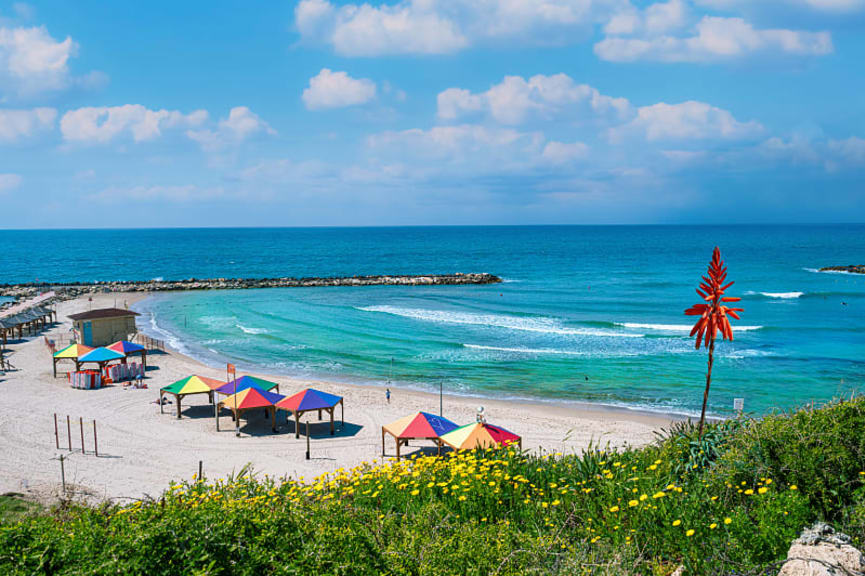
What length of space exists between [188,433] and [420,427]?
30.0 feet

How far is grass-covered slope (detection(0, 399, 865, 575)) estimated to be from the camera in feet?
15.8

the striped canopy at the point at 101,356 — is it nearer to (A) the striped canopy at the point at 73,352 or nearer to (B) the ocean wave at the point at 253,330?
(A) the striped canopy at the point at 73,352

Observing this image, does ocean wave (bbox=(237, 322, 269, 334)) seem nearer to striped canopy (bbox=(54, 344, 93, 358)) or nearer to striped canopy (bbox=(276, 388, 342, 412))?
striped canopy (bbox=(54, 344, 93, 358))

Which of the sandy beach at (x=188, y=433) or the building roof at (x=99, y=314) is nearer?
the sandy beach at (x=188, y=433)

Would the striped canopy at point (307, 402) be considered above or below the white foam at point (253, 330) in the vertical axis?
above

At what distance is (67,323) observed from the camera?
4747cm

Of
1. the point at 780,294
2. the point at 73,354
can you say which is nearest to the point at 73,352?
the point at 73,354

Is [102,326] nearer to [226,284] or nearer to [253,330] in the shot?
[253,330]

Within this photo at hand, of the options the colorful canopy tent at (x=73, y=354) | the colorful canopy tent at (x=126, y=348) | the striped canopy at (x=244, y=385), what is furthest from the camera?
the colorful canopy tent at (x=126, y=348)

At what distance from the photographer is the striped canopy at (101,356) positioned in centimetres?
2850

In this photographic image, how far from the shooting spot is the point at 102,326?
117ft

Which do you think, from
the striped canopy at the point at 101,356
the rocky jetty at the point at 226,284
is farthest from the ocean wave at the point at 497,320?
the striped canopy at the point at 101,356

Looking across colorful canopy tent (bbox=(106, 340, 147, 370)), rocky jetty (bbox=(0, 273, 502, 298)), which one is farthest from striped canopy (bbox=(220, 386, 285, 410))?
rocky jetty (bbox=(0, 273, 502, 298))

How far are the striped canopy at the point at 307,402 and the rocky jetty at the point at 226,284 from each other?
55.4 meters
